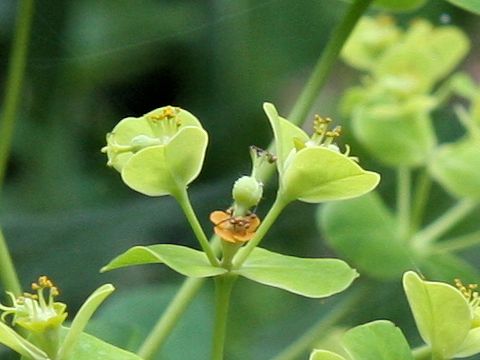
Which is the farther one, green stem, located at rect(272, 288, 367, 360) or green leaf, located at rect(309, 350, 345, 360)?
green stem, located at rect(272, 288, 367, 360)

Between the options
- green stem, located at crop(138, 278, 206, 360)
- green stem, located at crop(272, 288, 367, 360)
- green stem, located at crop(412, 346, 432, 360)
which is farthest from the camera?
green stem, located at crop(272, 288, 367, 360)

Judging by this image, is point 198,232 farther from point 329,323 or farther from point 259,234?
point 329,323

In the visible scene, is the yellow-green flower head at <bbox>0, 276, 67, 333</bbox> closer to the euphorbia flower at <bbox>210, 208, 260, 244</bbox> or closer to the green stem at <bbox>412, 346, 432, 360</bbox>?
the euphorbia flower at <bbox>210, 208, 260, 244</bbox>

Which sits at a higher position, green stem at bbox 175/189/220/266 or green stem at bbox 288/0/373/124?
green stem at bbox 288/0/373/124

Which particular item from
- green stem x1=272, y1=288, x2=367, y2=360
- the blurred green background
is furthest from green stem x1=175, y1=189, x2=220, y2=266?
the blurred green background

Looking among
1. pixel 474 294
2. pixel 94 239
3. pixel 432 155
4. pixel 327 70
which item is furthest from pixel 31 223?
pixel 474 294

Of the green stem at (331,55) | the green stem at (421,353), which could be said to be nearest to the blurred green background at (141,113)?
the green stem at (331,55)

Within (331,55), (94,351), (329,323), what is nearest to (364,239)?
(329,323)

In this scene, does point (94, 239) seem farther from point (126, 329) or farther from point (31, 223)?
point (126, 329)
